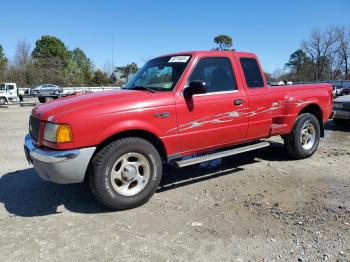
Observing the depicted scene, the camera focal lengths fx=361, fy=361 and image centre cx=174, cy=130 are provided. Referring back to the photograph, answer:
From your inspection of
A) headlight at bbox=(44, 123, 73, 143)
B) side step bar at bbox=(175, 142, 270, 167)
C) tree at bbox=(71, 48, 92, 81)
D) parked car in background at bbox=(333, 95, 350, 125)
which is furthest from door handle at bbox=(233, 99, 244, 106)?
tree at bbox=(71, 48, 92, 81)

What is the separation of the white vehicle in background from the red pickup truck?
29.1 m

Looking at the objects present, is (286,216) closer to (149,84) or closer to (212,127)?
(212,127)

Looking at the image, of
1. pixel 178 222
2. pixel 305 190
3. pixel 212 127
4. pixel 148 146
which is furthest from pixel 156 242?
pixel 305 190

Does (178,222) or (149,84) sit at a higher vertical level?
(149,84)

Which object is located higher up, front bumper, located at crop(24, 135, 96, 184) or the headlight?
the headlight

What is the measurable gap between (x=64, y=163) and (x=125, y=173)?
77cm

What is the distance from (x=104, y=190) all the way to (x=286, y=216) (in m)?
2.17

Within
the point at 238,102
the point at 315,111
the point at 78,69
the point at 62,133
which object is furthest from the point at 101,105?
the point at 78,69

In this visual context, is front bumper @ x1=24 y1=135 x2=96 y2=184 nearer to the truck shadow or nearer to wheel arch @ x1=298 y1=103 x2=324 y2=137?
the truck shadow

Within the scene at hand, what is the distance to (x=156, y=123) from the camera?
4668 mm

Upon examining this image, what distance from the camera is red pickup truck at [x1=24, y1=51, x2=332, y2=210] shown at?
4.20m

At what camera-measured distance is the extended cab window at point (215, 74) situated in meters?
5.31

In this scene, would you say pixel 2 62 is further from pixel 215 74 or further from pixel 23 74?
pixel 215 74

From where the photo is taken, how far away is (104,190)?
4.31m
